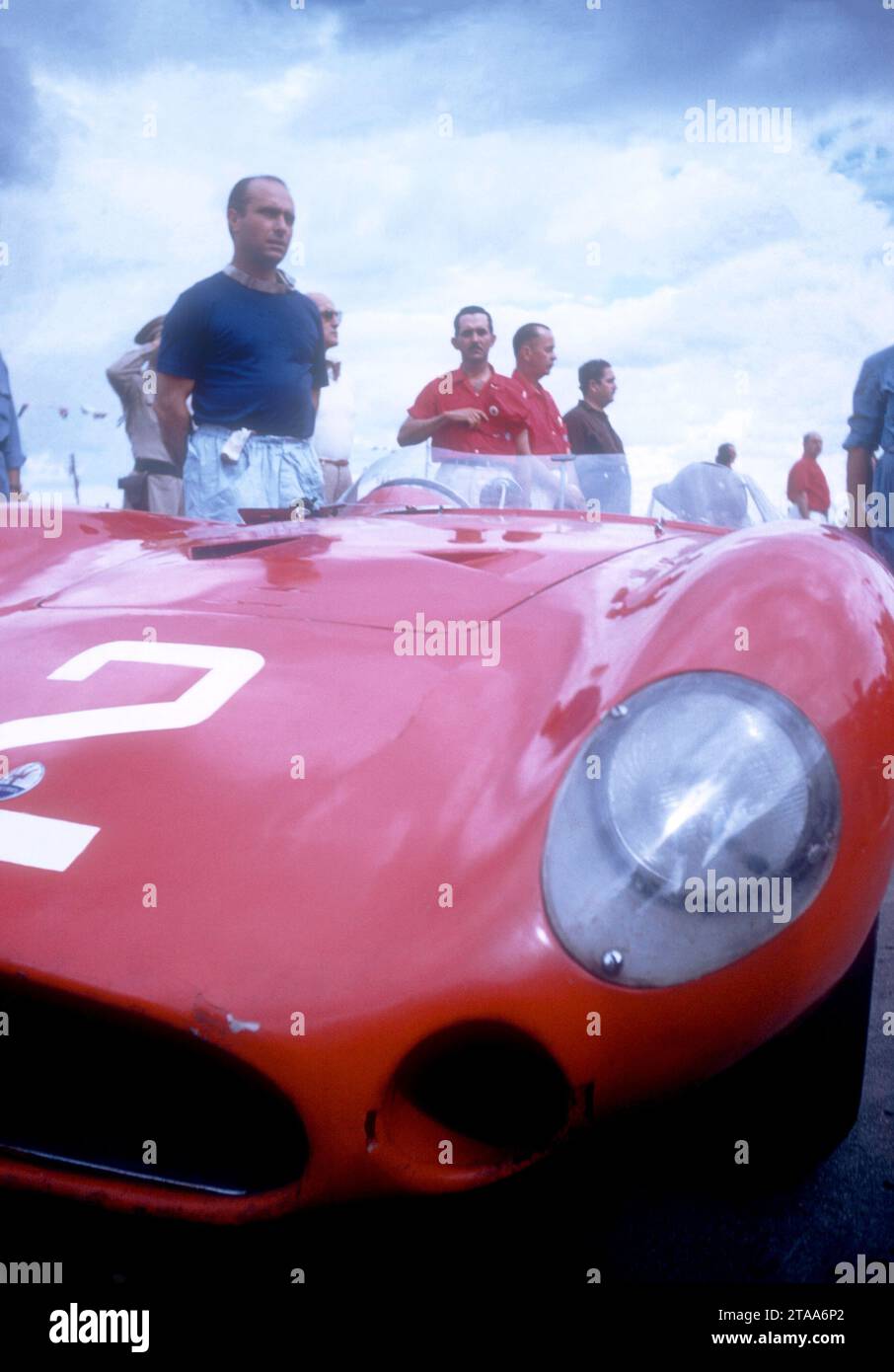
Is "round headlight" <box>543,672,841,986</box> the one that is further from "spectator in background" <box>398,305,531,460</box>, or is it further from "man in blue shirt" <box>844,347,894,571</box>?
"man in blue shirt" <box>844,347,894,571</box>

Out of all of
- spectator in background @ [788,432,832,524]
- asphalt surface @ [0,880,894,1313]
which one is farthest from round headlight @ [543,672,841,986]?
spectator in background @ [788,432,832,524]

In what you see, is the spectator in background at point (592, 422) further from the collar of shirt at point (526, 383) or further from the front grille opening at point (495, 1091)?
the front grille opening at point (495, 1091)

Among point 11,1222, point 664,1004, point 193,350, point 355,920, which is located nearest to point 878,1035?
point 664,1004

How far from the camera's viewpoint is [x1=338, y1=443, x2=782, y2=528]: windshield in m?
2.18

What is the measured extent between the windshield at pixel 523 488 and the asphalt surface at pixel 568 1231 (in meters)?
1.15

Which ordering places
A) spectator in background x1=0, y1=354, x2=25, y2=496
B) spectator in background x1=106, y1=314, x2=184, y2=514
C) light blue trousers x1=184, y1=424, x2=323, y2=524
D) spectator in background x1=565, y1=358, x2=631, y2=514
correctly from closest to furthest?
spectator in background x1=565, y1=358, x2=631, y2=514, light blue trousers x1=184, y1=424, x2=323, y2=524, spectator in background x1=0, y1=354, x2=25, y2=496, spectator in background x1=106, y1=314, x2=184, y2=514

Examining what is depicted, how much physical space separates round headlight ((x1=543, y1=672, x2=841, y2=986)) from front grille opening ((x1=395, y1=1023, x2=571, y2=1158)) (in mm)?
92

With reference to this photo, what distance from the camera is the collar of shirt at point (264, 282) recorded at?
289 centimetres

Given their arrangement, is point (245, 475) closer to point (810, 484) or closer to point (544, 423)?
point (544, 423)

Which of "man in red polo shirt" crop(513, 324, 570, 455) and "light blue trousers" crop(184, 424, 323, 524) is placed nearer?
"light blue trousers" crop(184, 424, 323, 524)

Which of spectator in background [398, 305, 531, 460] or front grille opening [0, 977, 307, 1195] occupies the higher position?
spectator in background [398, 305, 531, 460]

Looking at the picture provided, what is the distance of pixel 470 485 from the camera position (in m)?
2.36

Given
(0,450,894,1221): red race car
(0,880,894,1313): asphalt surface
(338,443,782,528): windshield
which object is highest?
(338,443,782,528): windshield

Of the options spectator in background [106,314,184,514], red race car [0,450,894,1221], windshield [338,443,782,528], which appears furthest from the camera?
spectator in background [106,314,184,514]
